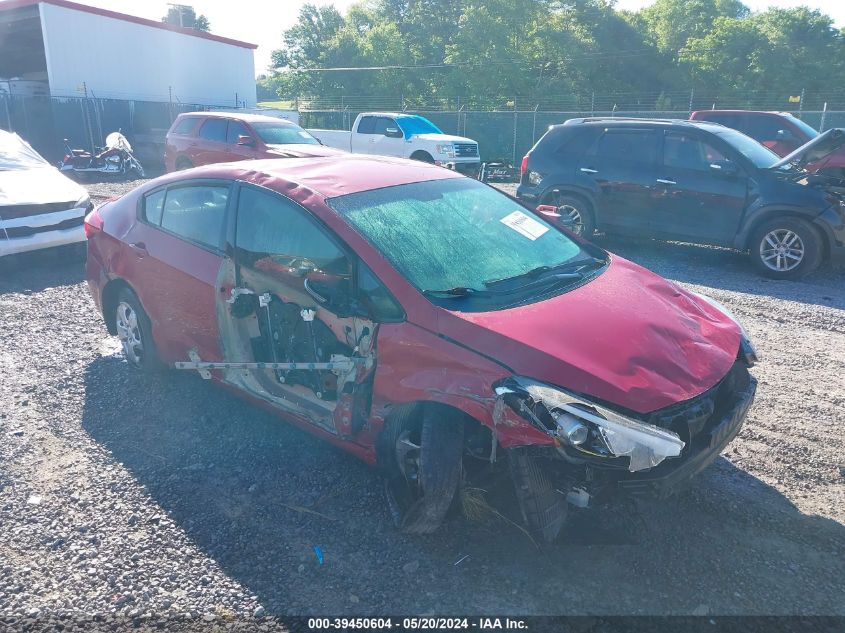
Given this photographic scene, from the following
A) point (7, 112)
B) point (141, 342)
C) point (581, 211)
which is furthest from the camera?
point (7, 112)

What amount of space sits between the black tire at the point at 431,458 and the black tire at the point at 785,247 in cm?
670

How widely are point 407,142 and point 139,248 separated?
46.8ft

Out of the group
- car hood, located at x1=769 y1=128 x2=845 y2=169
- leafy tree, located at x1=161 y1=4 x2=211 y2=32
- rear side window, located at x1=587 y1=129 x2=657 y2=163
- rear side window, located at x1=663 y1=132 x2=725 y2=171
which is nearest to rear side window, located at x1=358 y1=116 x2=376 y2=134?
rear side window, located at x1=587 y1=129 x2=657 y2=163

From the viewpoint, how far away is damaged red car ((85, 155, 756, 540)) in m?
2.76

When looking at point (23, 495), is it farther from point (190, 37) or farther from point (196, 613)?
point (190, 37)

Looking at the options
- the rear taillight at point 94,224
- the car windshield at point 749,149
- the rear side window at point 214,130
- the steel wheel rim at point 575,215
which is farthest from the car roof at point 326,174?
the rear side window at point 214,130

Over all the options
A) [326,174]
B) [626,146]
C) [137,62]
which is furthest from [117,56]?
[326,174]

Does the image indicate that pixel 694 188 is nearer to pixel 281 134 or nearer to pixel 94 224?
pixel 94 224

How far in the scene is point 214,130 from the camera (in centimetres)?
1424

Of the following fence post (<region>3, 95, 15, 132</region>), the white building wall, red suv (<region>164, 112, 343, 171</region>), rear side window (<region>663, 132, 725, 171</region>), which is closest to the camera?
rear side window (<region>663, 132, 725, 171</region>)

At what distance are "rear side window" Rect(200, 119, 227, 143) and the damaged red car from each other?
33.4 ft

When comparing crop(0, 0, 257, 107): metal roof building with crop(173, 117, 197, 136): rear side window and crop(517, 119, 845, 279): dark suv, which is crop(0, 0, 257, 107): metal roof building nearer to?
crop(173, 117, 197, 136): rear side window

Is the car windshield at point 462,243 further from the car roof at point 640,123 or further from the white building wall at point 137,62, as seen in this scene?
the white building wall at point 137,62

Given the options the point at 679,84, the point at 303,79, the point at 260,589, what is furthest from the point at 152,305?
the point at 303,79
